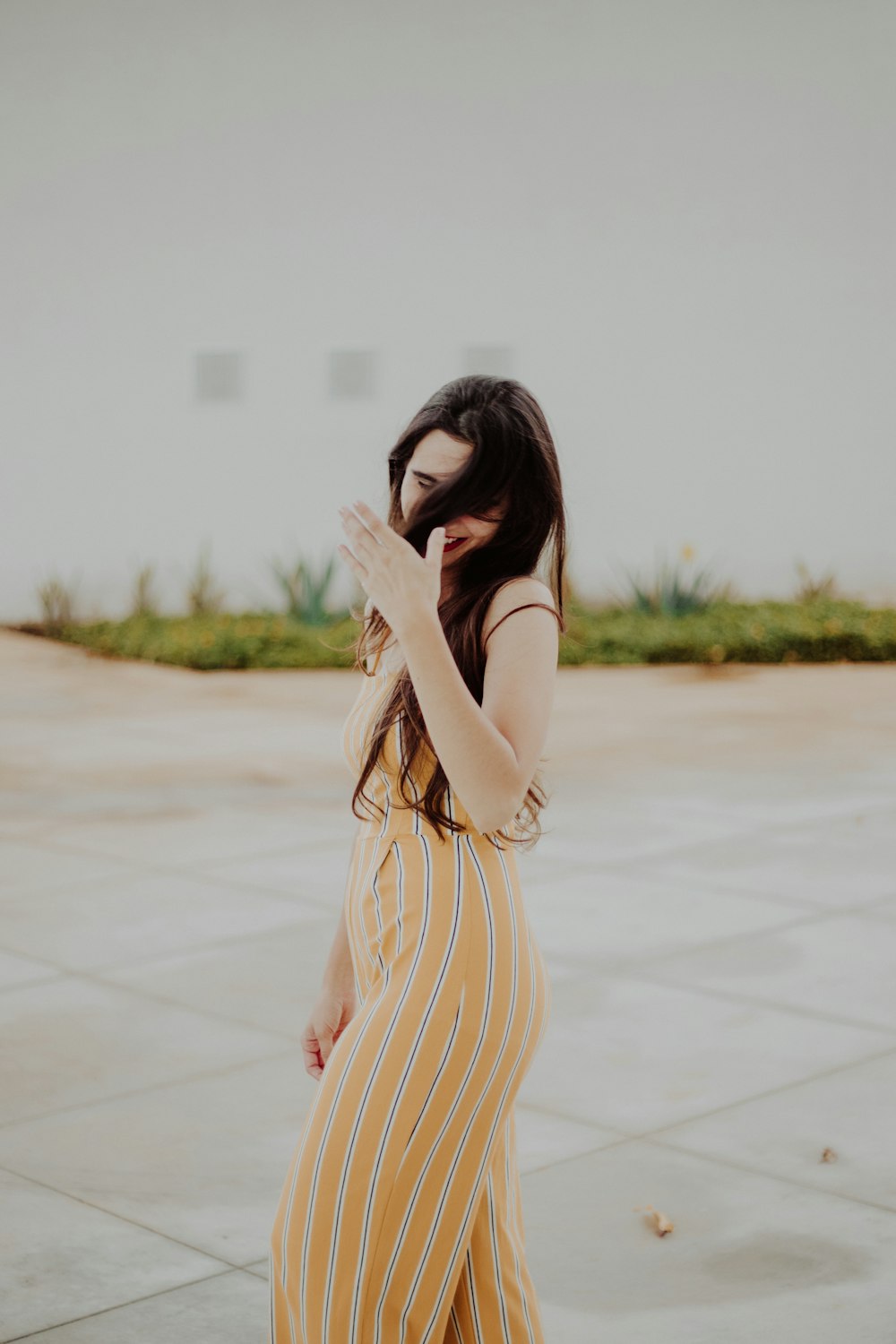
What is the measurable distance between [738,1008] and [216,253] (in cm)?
1345

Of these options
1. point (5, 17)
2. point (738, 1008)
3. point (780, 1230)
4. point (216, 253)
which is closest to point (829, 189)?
point (216, 253)

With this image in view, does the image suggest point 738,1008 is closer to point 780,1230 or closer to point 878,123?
point 780,1230

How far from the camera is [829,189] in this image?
15.7m

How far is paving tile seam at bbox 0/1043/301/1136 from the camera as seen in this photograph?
13.0ft

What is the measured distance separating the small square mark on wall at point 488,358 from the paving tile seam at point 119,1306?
44.7ft

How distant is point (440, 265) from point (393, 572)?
48.8 feet

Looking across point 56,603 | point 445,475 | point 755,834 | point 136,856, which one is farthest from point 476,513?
point 56,603

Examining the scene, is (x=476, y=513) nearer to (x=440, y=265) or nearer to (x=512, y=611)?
(x=512, y=611)

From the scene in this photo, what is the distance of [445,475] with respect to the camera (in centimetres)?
208

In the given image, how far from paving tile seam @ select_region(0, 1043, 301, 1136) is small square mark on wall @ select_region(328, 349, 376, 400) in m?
12.5

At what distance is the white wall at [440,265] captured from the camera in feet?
51.5

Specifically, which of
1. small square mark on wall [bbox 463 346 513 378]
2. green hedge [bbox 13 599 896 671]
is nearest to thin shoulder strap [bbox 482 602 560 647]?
green hedge [bbox 13 599 896 671]

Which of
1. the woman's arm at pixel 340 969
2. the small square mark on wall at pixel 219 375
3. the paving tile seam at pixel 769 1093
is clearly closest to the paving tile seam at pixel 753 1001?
the paving tile seam at pixel 769 1093

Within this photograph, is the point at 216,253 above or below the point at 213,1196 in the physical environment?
above
